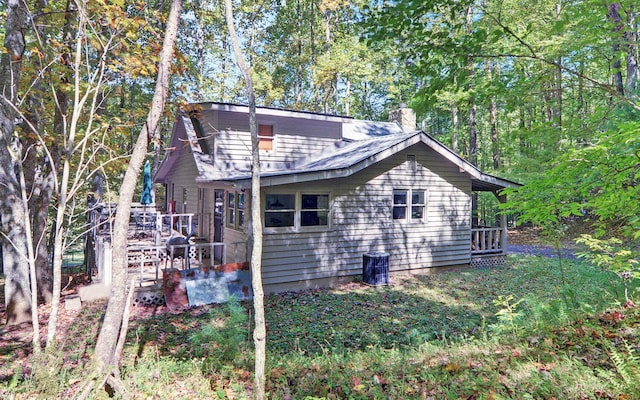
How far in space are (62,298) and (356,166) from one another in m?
9.10

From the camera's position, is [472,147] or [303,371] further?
[472,147]

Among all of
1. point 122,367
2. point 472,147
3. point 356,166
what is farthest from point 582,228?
point 122,367

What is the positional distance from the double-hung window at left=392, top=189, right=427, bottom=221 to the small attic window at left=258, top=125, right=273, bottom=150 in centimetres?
483

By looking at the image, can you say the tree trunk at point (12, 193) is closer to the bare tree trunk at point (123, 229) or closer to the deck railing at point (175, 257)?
the deck railing at point (175, 257)

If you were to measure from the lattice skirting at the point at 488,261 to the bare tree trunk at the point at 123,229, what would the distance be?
1227cm

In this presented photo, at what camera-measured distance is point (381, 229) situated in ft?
40.0

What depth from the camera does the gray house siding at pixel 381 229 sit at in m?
10.6

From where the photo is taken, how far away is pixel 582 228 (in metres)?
20.2

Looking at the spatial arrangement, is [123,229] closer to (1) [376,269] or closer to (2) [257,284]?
(2) [257,284]

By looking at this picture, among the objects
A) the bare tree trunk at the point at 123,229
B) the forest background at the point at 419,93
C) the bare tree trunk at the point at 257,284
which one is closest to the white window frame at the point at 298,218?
the forest background at the point at 419,93

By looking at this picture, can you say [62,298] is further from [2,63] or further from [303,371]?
[303,371]

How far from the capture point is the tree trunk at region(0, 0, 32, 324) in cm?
740

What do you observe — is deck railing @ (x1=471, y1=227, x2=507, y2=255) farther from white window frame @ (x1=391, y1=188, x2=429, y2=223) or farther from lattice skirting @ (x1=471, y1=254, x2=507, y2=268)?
white window frame @ (x1=391, y1=188, x2=429, y2=223)

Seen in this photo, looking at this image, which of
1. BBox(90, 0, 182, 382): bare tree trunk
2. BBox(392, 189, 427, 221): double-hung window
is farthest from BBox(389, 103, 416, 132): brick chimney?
BBox(90, 0, 182, 382): bare tree trunk
